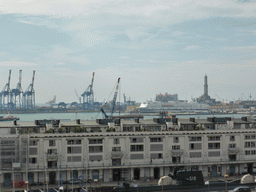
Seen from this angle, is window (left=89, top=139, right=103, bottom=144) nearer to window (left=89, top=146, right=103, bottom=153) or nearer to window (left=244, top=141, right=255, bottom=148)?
window (left=89, top=146, right=103, bottom=153)

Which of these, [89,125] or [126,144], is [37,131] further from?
[126,144]

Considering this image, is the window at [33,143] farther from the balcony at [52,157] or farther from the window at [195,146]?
the window at [195,146]

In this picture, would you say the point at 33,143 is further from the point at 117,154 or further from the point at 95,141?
the point at 117,154

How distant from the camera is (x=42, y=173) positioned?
8138 cm

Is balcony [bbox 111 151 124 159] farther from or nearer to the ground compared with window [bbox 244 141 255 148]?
Result: nearer to the ground

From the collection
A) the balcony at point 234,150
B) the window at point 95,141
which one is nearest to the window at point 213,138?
the balcony at point 234,150

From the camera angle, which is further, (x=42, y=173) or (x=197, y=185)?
(x=42, y=173)

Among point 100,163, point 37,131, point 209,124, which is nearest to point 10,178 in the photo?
point 37,131

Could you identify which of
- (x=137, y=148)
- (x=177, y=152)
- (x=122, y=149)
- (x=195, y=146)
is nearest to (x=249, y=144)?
(x=195, y=146)

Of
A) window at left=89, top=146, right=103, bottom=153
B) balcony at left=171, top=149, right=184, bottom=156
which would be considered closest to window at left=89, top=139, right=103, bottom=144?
window at left=89, top=146, right=103, bottom=153

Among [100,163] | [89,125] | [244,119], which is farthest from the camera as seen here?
[244,119]

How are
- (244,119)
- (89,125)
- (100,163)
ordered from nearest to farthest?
(100,163) < (89,125) < (244,119)

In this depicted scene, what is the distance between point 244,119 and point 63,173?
4899 cm

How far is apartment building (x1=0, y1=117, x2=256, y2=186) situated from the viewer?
81062mm
